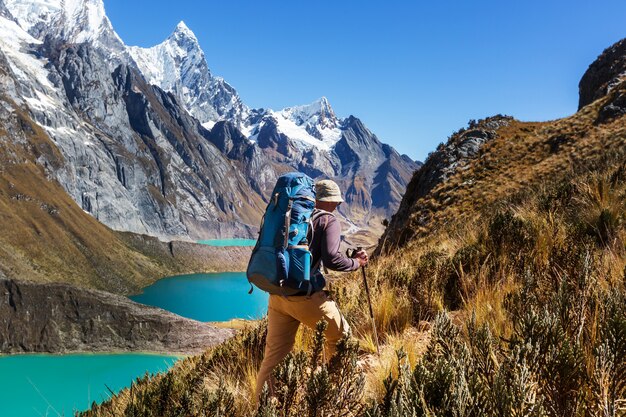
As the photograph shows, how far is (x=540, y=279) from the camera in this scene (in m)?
4.30

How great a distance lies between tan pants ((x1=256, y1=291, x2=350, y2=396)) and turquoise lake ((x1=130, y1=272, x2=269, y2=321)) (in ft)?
377

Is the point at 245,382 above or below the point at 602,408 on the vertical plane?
below

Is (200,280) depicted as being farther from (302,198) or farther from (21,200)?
(302,198)

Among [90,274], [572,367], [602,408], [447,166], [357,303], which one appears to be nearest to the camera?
[602,408]

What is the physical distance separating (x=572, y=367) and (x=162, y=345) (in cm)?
8077

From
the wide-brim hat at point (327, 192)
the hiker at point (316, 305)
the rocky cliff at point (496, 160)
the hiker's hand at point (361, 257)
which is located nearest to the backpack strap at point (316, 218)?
the hiker at point (316, 305)

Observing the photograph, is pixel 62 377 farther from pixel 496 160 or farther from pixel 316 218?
pixel 316 218

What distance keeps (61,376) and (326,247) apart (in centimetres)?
8273

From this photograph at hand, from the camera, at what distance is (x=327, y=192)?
4645 millimetres

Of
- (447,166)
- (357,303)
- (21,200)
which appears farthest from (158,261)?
(357,303)

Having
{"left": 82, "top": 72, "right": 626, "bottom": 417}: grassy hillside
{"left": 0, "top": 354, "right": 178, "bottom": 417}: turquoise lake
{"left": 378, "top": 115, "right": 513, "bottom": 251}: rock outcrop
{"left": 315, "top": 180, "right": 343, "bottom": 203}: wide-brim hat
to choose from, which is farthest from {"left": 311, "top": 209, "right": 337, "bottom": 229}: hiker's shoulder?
{"left": 0, "top": 354, "right": 178, "bottom": 417}: turquoise lake

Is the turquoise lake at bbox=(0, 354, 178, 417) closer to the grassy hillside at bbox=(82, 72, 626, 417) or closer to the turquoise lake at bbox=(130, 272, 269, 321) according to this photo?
the turquoise lake at bbox=(130, 272, 269, 321)

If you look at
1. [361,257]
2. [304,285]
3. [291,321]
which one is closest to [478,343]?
[304,285]

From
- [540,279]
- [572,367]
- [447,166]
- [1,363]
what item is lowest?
[1,363]
